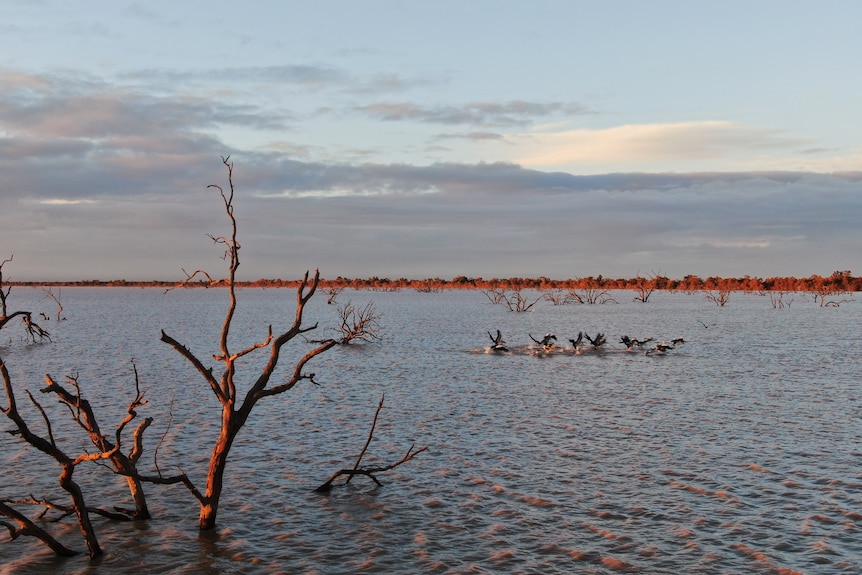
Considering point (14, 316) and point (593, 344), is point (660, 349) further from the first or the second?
point (14, 316)

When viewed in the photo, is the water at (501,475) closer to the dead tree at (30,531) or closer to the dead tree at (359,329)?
the dead tree at (30,531)

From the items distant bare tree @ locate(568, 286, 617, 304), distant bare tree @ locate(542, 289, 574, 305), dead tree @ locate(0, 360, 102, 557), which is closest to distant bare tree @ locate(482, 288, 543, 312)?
distant bare tree @ locate(542, 289, 574, 305)

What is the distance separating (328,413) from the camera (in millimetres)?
19172

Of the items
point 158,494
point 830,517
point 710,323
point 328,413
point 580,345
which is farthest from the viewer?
point 710,323

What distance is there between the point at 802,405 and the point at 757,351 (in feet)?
53.5

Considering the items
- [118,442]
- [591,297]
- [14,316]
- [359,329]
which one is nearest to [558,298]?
[591,297]

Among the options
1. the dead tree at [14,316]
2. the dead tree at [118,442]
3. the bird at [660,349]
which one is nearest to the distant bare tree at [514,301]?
the bird at [660,349]

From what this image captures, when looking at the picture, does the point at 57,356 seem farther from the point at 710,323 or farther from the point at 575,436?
the point at 710,323

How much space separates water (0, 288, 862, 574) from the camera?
920 centimetres

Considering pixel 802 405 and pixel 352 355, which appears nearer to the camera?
pixel 802 405

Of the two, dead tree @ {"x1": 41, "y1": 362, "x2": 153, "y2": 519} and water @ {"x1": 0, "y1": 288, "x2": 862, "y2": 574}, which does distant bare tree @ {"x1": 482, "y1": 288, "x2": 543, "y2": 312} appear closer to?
water @ {"x1": 0, "y1": 288, "x2": 862, "y2": 574}

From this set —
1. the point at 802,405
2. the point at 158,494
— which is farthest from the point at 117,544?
the point at 802,405

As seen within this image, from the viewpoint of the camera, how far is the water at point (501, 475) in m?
9.20

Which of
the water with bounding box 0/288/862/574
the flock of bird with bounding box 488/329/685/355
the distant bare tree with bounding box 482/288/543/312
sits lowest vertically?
the water with bounding box 0/288/862/574
